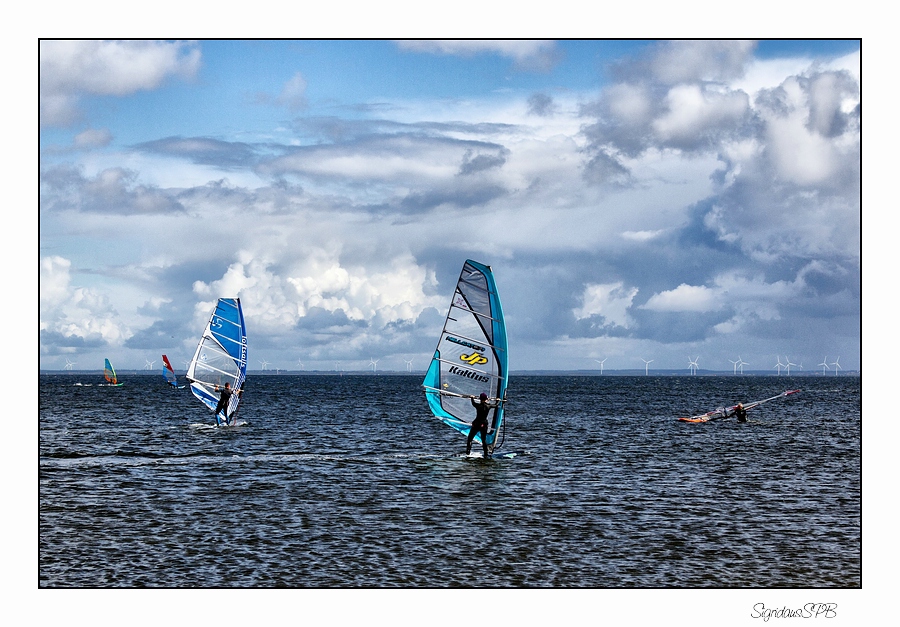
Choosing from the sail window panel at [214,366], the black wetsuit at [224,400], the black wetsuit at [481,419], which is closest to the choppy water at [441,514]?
the black wetsuit at [481,419]

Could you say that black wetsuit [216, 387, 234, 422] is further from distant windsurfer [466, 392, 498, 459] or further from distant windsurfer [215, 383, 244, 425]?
distant windsurfer [466, 392, 498, 459]

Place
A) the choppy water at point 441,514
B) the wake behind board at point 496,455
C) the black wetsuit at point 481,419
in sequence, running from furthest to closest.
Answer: the wake behind board at point 496,455 → the black wetsuit at point 481,419 → the choppy water at point 441,514

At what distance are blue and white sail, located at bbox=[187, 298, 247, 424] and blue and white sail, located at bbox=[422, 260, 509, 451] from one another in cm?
2034

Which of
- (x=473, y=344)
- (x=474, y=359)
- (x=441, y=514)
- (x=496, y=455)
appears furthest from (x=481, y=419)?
(x=441, y=514)

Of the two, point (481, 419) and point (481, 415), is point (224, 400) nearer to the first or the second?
point (481, 419)

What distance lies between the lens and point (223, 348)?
5703 centimetres

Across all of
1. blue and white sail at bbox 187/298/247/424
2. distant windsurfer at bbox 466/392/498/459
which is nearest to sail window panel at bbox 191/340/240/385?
blue and white sail at bbox 187/298/247/424

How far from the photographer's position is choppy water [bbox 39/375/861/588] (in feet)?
73.7

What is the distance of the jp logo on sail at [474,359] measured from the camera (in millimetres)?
40125

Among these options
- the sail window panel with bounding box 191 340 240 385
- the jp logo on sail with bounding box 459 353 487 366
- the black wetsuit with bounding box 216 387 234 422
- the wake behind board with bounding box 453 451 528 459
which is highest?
the jp logo on sail with bounding box 459 353 487 366

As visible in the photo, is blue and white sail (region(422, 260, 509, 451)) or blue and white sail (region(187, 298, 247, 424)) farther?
blue and white sail (region(187, 298, 247, 424))

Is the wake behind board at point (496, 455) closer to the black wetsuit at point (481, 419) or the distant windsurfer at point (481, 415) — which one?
the black wetsuit at point (481, 419)

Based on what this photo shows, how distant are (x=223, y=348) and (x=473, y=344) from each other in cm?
2255
